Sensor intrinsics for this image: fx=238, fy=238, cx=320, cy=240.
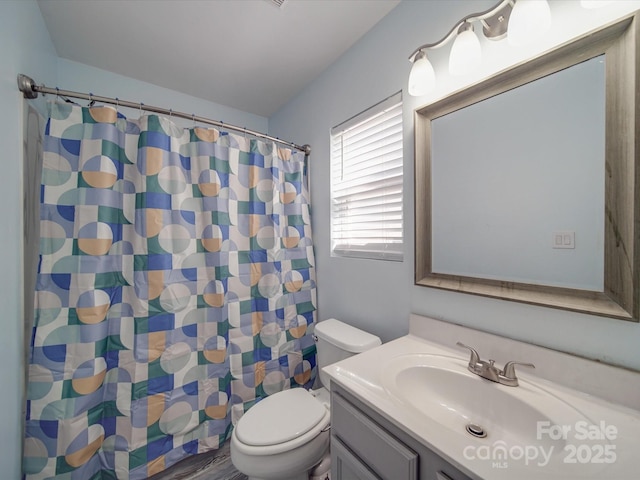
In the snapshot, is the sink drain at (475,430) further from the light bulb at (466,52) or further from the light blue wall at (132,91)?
the light blue wall at (132,91)

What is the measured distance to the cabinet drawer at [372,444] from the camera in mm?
613

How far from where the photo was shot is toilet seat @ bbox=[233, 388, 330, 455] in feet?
3.30

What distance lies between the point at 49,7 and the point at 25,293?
1.44 m

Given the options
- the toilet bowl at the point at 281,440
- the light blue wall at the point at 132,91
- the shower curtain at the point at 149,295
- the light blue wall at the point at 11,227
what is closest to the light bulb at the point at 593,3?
the shower curtain at the point at 149,295

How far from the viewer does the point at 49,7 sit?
121 centimetres

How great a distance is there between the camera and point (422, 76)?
1.02 meters

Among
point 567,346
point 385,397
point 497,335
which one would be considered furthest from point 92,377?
point 567,346

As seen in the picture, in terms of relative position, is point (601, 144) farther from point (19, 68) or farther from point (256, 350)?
point (19, 68)

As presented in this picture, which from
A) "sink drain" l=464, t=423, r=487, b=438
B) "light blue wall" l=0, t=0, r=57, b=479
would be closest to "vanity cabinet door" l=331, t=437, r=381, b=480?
"sink drain" l=464, t=423, r=487, b=438

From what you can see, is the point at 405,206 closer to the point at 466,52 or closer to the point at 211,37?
the point at 466,52

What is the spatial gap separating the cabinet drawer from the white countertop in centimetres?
7

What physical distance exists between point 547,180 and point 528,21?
0.50 metres

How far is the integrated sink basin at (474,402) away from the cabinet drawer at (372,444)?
0.10 metres

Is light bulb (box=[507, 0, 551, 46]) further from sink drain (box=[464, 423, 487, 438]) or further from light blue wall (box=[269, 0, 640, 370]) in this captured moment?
sink drain (box=[464, 423, 487, 438])
